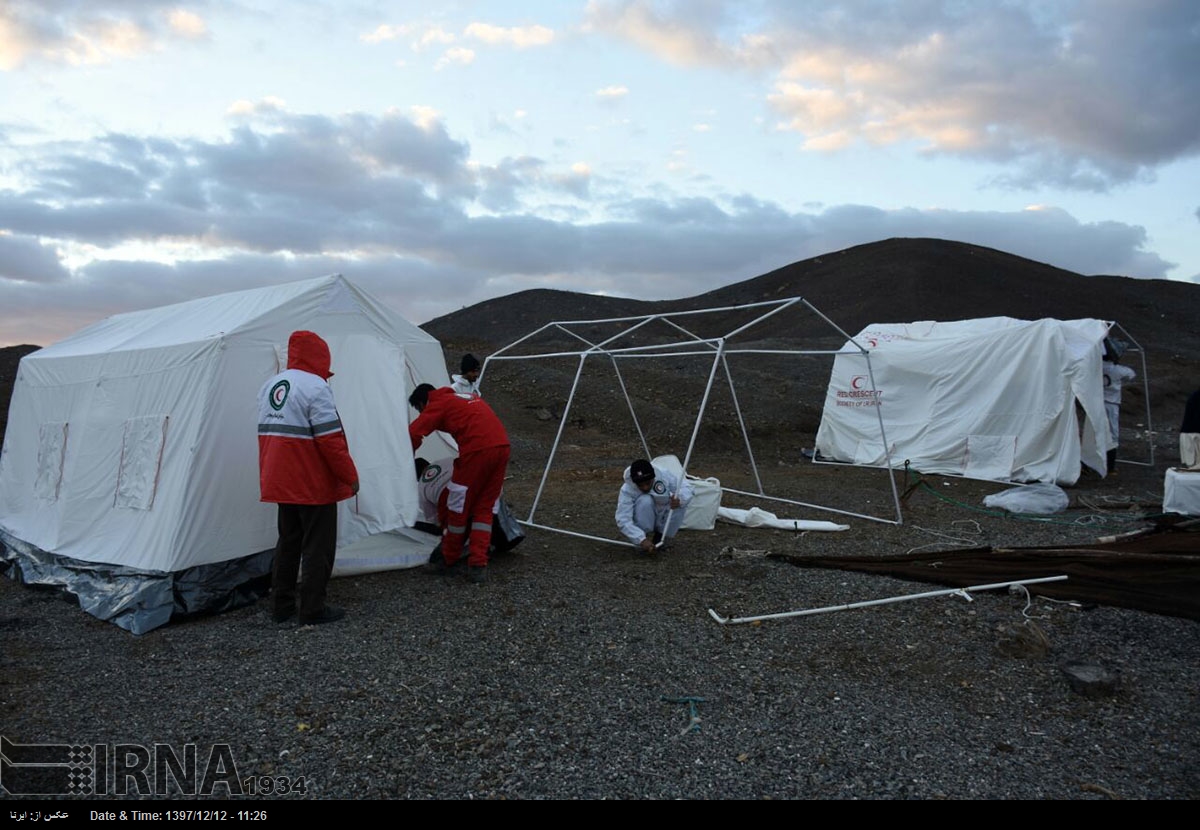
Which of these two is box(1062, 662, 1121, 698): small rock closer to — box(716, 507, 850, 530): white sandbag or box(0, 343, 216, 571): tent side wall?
box(716, 507, 850, 530): white sandbag

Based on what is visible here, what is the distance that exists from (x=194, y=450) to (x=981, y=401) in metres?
9.95

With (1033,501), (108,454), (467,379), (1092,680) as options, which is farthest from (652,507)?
(1033,501)

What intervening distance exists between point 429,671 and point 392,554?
6.83 feet

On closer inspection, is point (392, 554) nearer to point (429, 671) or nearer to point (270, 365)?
point (270, 365)

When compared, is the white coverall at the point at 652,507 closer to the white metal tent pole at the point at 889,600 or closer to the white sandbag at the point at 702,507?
the white sandbag at the point at 702,507

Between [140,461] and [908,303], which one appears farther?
[908,303]

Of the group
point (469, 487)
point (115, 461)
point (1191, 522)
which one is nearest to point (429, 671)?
point (469, 487)

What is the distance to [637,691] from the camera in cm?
376

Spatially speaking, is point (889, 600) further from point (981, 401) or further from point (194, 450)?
point (981, 401)

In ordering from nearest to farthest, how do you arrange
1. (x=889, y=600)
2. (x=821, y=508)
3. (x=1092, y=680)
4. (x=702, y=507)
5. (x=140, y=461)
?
(x=1092, y=680), (x=889, y=600), (x=140, y=461), (x=702, y=507), (x=821, y=508)

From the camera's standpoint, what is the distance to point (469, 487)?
5.69 meters

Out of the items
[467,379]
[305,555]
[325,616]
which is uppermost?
[467,379]

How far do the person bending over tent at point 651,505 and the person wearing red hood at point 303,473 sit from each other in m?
2.31

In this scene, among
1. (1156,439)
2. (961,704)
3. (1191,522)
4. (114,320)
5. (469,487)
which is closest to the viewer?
(961,704)
